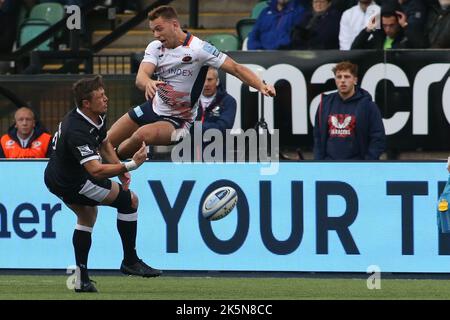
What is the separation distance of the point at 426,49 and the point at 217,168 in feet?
10.0

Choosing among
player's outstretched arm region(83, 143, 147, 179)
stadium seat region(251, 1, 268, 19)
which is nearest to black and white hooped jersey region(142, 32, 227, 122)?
player's outstretched arm region(83, 143, 147, 179)

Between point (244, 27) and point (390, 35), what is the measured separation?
9.81 feet

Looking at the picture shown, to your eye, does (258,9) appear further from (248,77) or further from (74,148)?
(74,148)

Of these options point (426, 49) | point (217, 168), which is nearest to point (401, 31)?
point (426, 49)

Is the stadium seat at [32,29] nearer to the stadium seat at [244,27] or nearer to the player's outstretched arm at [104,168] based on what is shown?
the stadium seat at [244,27]

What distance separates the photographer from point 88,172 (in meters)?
13.5

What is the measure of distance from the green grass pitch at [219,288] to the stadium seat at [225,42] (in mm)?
4855

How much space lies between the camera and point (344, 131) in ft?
52.5

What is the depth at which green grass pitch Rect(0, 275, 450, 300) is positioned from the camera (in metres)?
13.1

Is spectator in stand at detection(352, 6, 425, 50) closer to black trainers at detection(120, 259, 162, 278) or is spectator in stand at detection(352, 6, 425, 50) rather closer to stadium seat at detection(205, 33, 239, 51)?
stadium seat at detection(205, 33, 239, 51)

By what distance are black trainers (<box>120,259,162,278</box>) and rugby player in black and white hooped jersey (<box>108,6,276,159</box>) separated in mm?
1447

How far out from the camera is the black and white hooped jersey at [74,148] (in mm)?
13312

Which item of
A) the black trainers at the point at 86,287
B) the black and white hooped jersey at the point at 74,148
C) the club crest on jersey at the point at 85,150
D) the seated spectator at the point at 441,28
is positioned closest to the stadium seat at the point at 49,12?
the seated spectator at the point at 441,28

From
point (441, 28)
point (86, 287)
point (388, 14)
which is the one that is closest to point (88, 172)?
point (86, 287)
